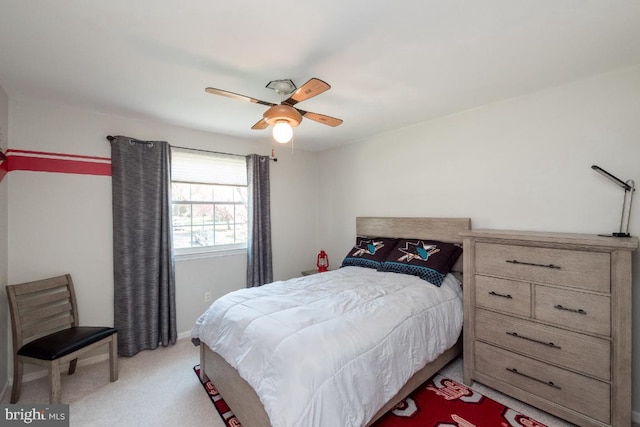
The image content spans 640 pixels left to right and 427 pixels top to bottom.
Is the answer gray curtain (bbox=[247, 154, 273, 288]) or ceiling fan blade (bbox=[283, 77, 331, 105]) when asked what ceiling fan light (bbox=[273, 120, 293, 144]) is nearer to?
ceiling fan blade (bbox=[283, 77, 331, 105])

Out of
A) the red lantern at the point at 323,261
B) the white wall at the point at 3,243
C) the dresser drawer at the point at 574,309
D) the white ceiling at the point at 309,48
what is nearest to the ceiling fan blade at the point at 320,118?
the white ceiling at the point at 309,48

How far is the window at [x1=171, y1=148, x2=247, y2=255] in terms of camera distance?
3.27 m

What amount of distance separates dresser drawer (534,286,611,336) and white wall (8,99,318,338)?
3.24 metres

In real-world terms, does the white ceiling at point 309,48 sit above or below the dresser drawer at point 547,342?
above

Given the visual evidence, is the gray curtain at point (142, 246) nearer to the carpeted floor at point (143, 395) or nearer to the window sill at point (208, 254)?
the window sill at point (208, 254)

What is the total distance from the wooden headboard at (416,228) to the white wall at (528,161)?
0.35ft

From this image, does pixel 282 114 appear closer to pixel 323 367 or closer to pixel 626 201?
pixel 323 367

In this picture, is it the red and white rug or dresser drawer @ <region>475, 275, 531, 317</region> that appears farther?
dresser drawer @ <region>475, 275, 531, 317</region>

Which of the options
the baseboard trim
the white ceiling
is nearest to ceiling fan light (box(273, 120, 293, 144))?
the white ceiling

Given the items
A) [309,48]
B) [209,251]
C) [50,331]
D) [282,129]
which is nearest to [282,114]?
[282,129]

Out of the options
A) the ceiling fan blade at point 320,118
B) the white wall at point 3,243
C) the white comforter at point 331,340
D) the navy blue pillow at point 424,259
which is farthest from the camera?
the navy blue pillow at point 424,259

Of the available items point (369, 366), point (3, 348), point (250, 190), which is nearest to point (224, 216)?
point (250, 190)

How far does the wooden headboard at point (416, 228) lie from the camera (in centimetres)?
280

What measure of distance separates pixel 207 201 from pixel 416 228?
2548 millimetres
